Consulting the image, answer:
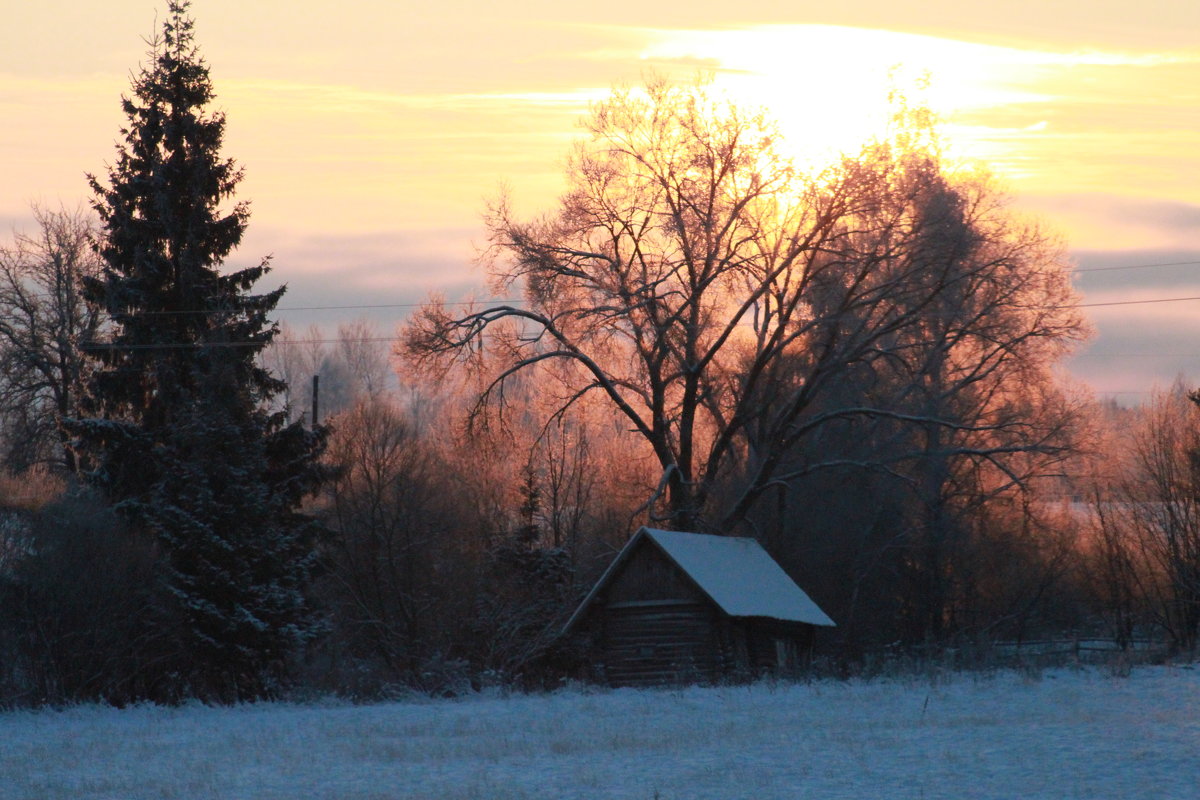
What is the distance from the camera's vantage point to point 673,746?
64.1 ft

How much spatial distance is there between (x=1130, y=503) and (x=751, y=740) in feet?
103

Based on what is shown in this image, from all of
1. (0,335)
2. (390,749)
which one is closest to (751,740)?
(390,749)

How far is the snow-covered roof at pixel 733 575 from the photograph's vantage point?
35438 millimetres

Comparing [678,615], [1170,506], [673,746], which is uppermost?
[1170,506]

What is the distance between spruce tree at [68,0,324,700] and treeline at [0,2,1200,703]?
93mm

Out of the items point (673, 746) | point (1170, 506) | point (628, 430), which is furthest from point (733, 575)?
point (673, 746)

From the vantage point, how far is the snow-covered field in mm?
15453

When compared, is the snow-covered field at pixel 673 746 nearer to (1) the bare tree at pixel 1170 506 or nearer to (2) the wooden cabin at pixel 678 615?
(2) the wooden cabin at pixel 678 615

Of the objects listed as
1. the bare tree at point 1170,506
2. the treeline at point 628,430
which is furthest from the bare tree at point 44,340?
the bare tree at point 1170,506

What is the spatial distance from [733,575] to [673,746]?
17.8m

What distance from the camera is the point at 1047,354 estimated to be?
1833 inches

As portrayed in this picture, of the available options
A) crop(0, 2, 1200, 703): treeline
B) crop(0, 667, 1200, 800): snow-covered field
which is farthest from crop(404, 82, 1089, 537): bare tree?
crop(0, 667, 1200, 800): snow-covered field

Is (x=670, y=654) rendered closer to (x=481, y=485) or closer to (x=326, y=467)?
(x=326, y=467)

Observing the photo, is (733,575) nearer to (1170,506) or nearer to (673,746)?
(1170,506)
